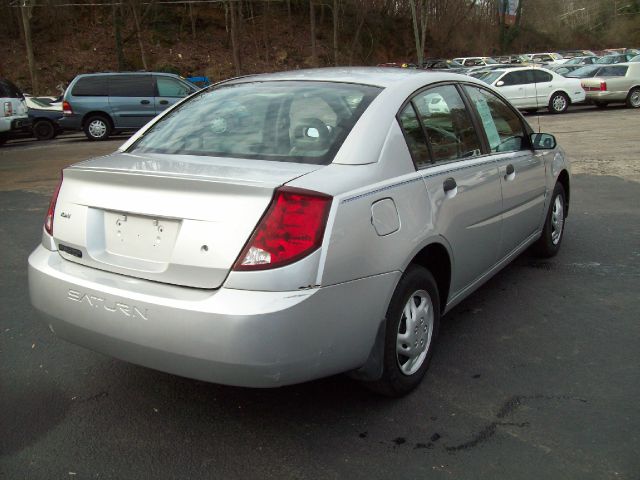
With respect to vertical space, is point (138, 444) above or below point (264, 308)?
below

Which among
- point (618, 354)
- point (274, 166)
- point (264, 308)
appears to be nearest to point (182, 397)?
point (264, 308)

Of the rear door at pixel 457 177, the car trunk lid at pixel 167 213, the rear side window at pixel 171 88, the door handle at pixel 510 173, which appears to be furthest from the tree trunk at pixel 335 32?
the car trunk lid at pixel 167 213

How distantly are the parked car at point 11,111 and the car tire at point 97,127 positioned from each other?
5.12ft

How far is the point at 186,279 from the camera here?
8.62 ft

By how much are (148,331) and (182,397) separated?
2.43 feet

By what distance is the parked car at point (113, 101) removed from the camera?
58.7 feet

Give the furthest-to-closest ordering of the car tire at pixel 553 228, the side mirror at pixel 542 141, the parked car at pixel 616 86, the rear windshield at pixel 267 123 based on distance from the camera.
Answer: the parked car at pixel 616 86, the car tire at pixel 553 228, the side mirror at pixel 542 141, the rear windshield at pixel 267 123

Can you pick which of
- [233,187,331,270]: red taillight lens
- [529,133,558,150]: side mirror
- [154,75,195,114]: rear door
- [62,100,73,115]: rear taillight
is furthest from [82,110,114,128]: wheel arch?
[233,187,331,270]: red taillight lens

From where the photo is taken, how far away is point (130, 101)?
18.0 m

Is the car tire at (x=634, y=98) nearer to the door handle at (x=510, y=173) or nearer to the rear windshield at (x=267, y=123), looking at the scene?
the door handle at (x=510, y=173)

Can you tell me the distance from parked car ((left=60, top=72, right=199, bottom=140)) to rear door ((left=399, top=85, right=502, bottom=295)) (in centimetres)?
1510

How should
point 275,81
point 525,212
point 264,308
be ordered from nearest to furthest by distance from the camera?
1. point 264,308
2. point 275,81
3. point 525,212

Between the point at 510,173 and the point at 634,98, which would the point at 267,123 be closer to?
the point at 510,173

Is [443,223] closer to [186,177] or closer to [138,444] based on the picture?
[186,177]
